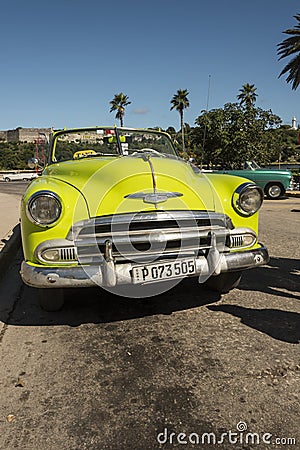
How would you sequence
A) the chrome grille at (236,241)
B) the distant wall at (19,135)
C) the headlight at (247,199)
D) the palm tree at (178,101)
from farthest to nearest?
the distant wall at (19,135) → the palm tree at (178,101) → the headlight at (247,199) → the chrome grille at (236,241)

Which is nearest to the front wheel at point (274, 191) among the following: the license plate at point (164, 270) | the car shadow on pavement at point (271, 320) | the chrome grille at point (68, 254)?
the car shadow on pavement at point (271, 320)

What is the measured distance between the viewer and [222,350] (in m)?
2.97

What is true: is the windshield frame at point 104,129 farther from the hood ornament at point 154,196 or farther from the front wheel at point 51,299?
the front wheel at point 51,299

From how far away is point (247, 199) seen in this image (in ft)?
12.2

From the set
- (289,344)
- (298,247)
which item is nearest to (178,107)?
(298,247)

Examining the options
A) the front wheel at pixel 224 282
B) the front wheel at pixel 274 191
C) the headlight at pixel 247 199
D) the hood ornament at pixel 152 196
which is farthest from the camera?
the front wheel at pixel 274 191

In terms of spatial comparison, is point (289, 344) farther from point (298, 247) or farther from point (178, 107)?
point (178, 107)

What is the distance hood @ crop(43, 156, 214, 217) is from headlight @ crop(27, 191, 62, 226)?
0.25 metres

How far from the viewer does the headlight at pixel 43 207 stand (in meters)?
3.23

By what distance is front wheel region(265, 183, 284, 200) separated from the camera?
15031 mm

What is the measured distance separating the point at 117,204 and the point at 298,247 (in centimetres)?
387

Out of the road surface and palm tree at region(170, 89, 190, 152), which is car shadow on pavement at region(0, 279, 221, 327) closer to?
the road surface

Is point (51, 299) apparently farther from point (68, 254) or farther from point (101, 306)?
point (68, 254)

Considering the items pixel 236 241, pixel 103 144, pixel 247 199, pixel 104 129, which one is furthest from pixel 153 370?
pixel 104 129
